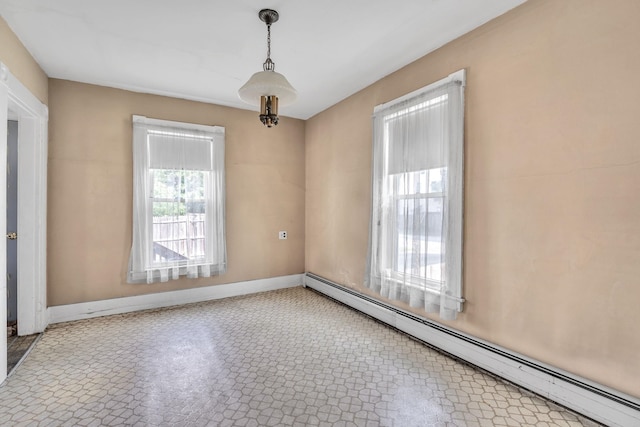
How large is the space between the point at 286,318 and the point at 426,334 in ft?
4.89

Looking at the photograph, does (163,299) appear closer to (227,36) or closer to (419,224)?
(227,36)

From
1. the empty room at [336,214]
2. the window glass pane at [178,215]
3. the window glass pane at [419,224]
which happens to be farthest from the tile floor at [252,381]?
the window glass pane at [178,215]

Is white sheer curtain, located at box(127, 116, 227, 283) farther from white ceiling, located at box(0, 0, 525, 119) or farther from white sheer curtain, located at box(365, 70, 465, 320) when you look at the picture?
white sheer curtain, located at box(365, 70, 465, 320)

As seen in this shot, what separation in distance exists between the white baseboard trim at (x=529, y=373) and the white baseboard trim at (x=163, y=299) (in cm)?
192

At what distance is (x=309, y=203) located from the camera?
185 inches

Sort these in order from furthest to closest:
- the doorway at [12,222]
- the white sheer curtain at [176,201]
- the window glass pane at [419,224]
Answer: the white sheer curtain at [176,201], the doorway at [12,222], the window glass pane at [419,224]

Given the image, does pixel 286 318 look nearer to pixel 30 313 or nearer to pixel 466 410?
pixel 466 410

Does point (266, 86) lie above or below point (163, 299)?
above

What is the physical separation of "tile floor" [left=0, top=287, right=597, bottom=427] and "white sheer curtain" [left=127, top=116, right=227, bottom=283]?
0.79 metres

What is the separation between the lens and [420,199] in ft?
8.84

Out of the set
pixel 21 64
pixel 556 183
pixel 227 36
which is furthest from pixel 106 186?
pixel 556 183

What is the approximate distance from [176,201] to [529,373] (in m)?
3.83

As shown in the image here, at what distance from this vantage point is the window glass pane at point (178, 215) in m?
3.68

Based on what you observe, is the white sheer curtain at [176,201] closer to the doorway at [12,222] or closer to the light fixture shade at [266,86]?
the doorway at [12,222]
